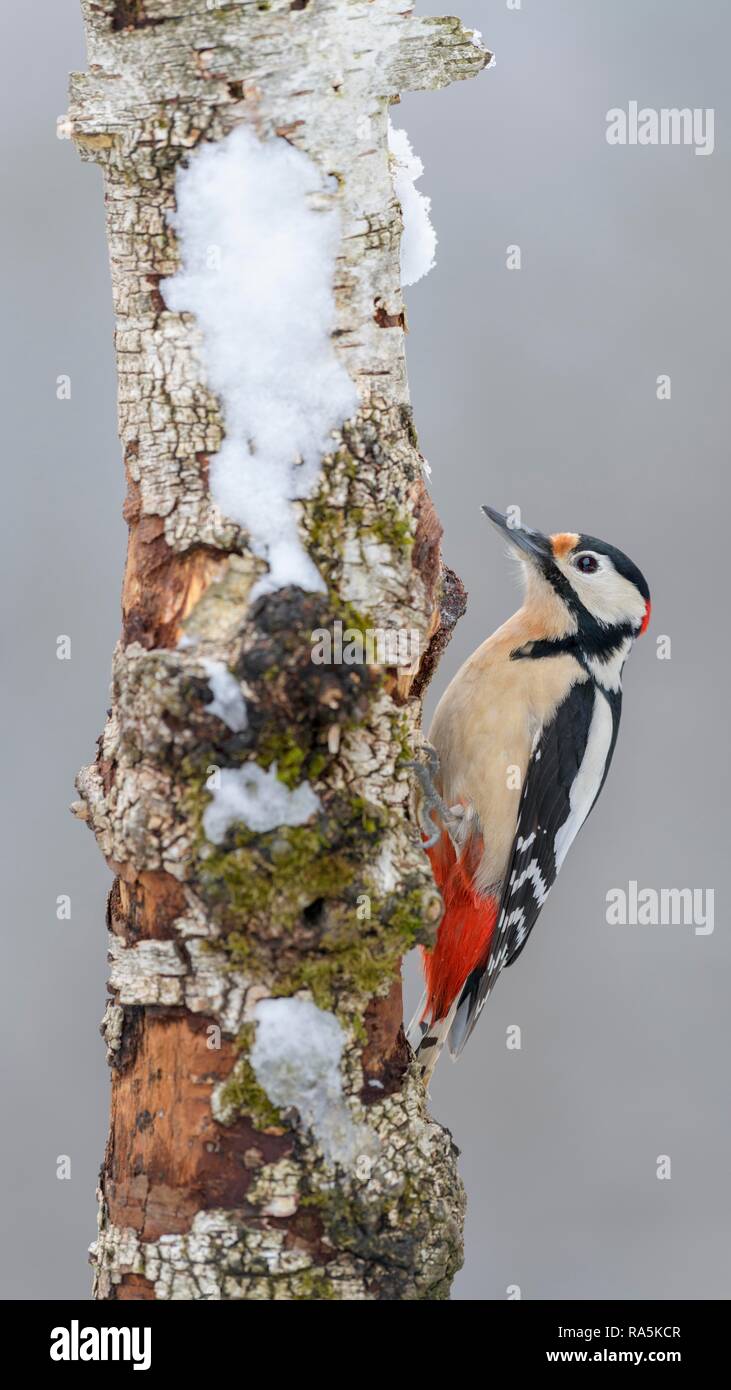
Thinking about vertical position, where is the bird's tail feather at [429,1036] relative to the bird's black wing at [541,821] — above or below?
below

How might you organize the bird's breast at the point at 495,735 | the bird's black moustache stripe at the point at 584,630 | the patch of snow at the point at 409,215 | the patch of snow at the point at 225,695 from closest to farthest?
the patch of snow at the point at 225,695 → the patch of snow at the point at 409,215 → the bird's breast at the point at 495,735 → the bird's black moustache stripe at the point at 584,630

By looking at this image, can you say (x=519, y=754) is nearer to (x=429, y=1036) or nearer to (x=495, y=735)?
(x=495, y=735)

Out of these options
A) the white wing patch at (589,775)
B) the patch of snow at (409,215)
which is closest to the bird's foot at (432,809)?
the white wing patch at (589,775)

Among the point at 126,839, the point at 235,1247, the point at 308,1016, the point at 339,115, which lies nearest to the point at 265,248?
the point at 339,115

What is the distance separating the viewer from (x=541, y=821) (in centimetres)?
247

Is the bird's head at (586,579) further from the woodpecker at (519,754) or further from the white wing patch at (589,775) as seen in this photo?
the white wing patch at (589,775)

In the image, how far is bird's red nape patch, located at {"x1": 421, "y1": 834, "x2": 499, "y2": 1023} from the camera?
244 cm

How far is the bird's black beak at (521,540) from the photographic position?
253 centimetres

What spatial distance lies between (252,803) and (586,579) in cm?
118

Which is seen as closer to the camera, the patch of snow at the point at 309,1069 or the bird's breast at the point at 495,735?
the patch of snow at the point at 309,1069

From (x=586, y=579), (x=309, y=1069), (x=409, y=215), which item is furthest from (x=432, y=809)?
(x=409, y=215)

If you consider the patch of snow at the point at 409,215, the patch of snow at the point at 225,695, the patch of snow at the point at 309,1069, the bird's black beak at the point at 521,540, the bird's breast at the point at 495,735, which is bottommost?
the patch of snow at the point at 309,1069

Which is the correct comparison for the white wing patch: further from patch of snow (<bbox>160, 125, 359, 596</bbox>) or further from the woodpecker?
patch of snow (<bbox>160, 125, 359, 596</bbox>)

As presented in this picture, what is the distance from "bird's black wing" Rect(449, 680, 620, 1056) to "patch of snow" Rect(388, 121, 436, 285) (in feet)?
3.27
